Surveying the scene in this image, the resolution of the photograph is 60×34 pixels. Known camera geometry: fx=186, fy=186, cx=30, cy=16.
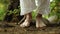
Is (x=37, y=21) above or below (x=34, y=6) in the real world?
below

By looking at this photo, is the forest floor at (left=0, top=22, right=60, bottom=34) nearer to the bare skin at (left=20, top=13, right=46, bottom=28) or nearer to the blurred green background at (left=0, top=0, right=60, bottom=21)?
the bare skin at (left=20, top=13, right=46, bottom=28)

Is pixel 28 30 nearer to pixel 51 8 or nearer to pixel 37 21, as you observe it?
pixel 37 21

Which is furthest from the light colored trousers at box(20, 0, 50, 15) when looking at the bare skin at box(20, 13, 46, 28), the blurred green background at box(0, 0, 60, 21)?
the blurred green background at box(0, 0, 60, 21)

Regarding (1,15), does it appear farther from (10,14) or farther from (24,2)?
(24,2)

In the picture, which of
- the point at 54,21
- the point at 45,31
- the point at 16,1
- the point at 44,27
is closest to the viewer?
the point at 45,31

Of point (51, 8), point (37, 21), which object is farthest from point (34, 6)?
point (51, 8)

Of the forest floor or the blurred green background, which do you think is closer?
the forest floor

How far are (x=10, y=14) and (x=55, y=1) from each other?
0.59 m

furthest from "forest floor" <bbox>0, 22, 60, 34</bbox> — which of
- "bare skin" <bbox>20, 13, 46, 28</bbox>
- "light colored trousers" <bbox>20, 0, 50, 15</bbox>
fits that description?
"light colored trousers" <bbox>20, 0, 50, 15</bbox>

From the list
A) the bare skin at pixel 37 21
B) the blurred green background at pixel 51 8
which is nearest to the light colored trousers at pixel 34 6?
the bare skin at pixel 37 21

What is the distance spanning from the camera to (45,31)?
5.45ft

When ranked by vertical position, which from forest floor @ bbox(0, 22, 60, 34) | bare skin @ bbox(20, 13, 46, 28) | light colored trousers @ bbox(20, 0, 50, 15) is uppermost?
light colored trousers @ bbox(20, 0, 50, 15)

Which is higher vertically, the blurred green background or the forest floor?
the blurred green background

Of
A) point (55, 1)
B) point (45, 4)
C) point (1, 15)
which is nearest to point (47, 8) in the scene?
point (45, 4)
